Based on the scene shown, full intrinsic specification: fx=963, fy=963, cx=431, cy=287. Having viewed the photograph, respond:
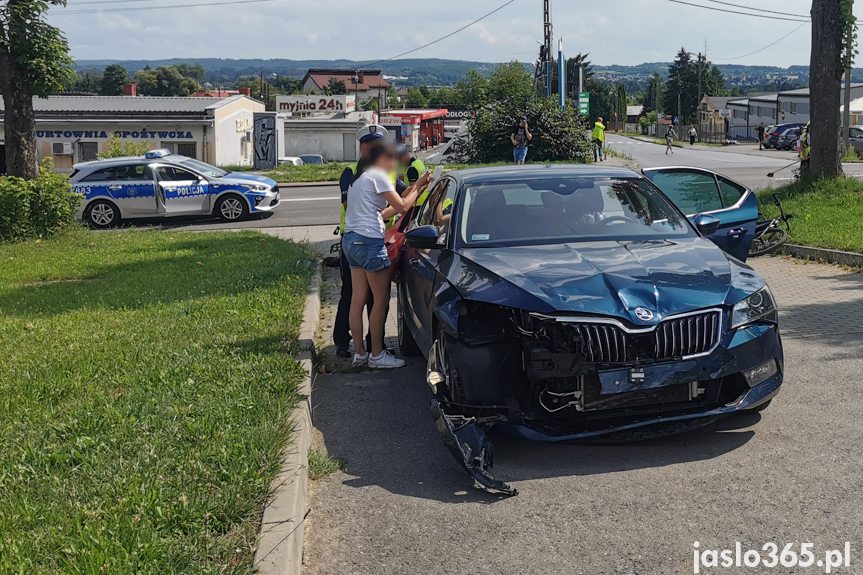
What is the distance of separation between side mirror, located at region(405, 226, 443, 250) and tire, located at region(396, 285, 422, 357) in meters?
1.23

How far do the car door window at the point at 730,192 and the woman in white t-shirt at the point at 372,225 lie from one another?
206 inches

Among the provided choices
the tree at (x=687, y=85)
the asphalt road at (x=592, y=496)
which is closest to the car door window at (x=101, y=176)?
the asphalt road at (x=592, y=496)

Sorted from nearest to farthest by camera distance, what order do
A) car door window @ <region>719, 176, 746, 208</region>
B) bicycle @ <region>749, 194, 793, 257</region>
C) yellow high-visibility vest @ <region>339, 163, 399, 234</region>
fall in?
yellow high-visibility vest @ <region>339, 163, 399, 234</region>, car door window @ <region>719, 176, 746, 208</region>, bicycle @ <region>749, 194, 793, 257</region>

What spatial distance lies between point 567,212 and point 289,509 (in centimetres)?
340

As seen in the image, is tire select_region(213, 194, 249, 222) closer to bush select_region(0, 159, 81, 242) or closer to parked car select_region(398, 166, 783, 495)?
bush select_region(0, 159, 81, 242)

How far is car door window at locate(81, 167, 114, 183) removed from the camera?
2117 centimetres

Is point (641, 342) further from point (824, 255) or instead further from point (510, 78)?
point (510, 78)

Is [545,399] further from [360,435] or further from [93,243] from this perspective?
[93,243]

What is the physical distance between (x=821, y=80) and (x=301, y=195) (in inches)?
552

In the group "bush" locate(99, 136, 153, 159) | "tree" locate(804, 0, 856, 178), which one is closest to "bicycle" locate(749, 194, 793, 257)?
"tree" locate(804, 0, 856, 178)

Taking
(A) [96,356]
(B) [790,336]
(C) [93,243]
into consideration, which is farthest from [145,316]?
(C) [93,243]

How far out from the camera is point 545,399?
5336 millimetres

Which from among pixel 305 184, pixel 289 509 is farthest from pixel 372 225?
pixel 305 184

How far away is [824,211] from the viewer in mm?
15938
